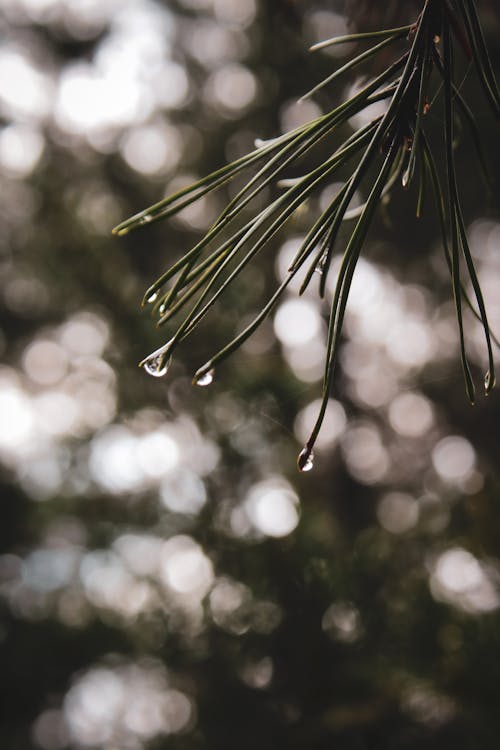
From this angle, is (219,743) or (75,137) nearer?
(219,743)

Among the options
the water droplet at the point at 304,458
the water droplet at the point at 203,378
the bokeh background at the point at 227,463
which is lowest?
the bokeh background at the point at 227,463

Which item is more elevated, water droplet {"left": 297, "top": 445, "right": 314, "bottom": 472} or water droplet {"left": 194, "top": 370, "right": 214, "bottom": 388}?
water droplet {"left": 194, "top": 370, "right": 214, "bottom": 388}

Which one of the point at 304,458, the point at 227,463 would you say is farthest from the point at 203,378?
the point at 227,463

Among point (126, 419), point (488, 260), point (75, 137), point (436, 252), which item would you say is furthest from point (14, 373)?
point (488, 260)

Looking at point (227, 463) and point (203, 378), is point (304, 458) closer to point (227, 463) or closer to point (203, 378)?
point (203, 378)

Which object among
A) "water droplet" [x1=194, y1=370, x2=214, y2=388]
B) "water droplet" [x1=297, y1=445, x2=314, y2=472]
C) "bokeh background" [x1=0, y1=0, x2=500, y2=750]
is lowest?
"bokeh background" [x1=0, y1=0, x2=500, y2=750]

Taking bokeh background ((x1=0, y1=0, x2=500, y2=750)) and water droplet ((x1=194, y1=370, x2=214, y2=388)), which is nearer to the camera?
water droplet ((x1=194, y1=370, x2=214, y2=388))

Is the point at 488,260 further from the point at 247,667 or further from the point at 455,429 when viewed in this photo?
the point at 247,667

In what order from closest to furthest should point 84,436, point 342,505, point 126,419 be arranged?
point 126,419
point 84,436
point 342,505
